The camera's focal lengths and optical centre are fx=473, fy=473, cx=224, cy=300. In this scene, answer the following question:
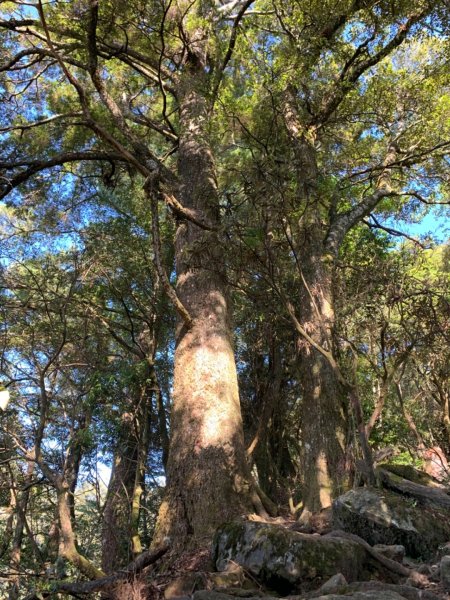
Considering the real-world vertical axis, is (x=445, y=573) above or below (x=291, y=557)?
below

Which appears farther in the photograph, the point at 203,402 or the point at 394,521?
the point at 203,402

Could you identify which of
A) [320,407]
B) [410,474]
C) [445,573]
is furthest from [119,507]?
[445,573]

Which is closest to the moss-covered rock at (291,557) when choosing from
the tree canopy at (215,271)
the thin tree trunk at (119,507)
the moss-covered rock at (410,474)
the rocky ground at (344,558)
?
the rocky ground at (344,558)

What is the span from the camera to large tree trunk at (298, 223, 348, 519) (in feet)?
17.7

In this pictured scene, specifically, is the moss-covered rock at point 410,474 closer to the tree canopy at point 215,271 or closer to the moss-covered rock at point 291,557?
the tree canopy at point 215,271

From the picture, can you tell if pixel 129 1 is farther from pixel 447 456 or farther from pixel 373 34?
pixel 447 456

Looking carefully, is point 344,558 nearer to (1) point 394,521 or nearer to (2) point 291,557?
(2) point 291,557

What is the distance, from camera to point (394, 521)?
3.79 meters

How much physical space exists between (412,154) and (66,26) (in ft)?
21.5

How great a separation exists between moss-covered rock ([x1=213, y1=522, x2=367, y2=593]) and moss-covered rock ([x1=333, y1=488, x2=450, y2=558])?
52cm

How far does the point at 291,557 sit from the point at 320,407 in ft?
9.15

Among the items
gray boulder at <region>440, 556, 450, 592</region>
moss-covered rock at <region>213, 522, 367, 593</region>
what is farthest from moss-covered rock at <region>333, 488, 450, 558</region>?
gray boulder at <region>440, 556, 450, 592</region>

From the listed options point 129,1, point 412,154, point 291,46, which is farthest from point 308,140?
point 129,1

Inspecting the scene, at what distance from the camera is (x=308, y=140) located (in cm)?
803
